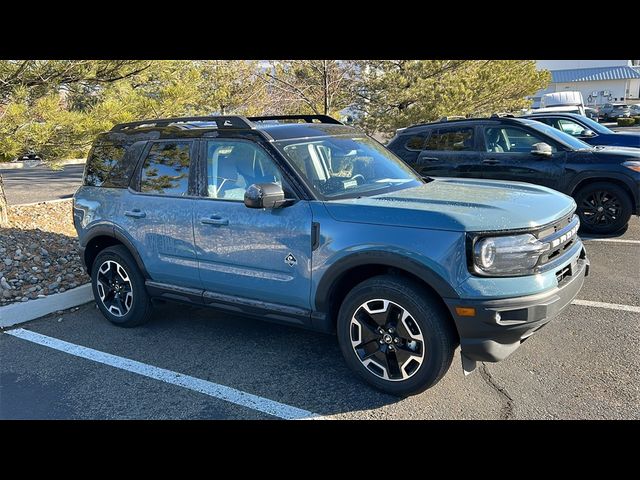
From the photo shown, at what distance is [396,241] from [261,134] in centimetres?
143

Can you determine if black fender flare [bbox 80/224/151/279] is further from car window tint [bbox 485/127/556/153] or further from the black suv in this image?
car window tint [bbox 485/127/556/153]

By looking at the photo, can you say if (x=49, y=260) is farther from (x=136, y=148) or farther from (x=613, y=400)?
(x=613, y=400)

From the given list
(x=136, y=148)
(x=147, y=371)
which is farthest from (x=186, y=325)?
(x=136, y=148)

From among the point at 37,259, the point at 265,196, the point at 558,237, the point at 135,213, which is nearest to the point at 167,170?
the point at 135,213

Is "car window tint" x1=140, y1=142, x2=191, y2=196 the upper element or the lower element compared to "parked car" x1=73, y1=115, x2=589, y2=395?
upper

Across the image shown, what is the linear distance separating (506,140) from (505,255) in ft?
17.4

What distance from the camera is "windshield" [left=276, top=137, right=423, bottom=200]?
148 inches

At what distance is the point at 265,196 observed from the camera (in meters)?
3.50

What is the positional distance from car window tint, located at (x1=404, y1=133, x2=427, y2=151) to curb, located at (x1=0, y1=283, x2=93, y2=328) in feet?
17.5

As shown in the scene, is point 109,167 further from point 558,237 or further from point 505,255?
point 558,237

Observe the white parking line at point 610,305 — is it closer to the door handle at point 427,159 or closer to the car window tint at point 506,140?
the car window tint at point 506,140

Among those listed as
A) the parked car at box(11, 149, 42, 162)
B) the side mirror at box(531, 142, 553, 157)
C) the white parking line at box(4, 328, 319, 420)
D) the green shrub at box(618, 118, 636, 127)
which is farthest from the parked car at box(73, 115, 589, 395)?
the green shrub at box(618, 118, 636, 127)

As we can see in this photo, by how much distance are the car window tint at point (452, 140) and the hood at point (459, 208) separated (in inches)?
164

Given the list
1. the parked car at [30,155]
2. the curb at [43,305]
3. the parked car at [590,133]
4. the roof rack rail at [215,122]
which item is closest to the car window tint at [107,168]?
the roof rack rail at [215,122]
